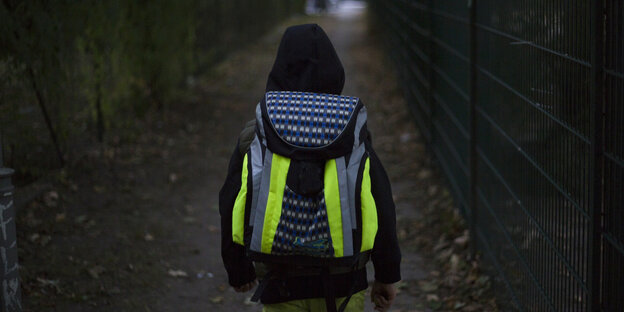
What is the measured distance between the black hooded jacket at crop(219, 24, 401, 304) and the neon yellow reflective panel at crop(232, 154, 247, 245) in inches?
4.1

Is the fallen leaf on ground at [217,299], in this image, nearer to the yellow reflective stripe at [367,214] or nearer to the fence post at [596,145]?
the yellow reflective stripe at [367,214]

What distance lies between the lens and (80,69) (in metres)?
8.48

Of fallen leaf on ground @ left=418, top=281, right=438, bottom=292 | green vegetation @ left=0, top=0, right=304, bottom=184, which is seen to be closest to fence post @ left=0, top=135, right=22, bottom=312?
fallen leaf on ground @ left=418, top=281, right=438, bottom=292

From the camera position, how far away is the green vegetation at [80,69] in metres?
7.04

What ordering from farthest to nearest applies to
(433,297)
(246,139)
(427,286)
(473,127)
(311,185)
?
(473,127) → (427,286) → (433,297) → (246,139) → (311,185)

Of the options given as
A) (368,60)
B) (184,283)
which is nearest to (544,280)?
(184,283)

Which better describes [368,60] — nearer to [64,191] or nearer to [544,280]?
Answer: [64,191]

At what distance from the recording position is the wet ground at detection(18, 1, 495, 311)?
224 inches

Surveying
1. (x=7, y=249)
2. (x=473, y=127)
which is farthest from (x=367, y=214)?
(x=473, y=127)

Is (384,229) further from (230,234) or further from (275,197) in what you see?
(230,234)

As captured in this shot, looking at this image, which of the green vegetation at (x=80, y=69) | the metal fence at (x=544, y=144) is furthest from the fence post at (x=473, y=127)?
the green vegetation at (x=80, y=69)

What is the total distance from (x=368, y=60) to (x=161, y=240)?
46.4 feet

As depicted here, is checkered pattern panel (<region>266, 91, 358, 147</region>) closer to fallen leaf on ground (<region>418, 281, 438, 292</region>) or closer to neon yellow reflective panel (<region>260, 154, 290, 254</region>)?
neon yellow reflective panel (<region>260, 154, 290, 254</region>)

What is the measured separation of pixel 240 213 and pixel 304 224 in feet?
0.86
